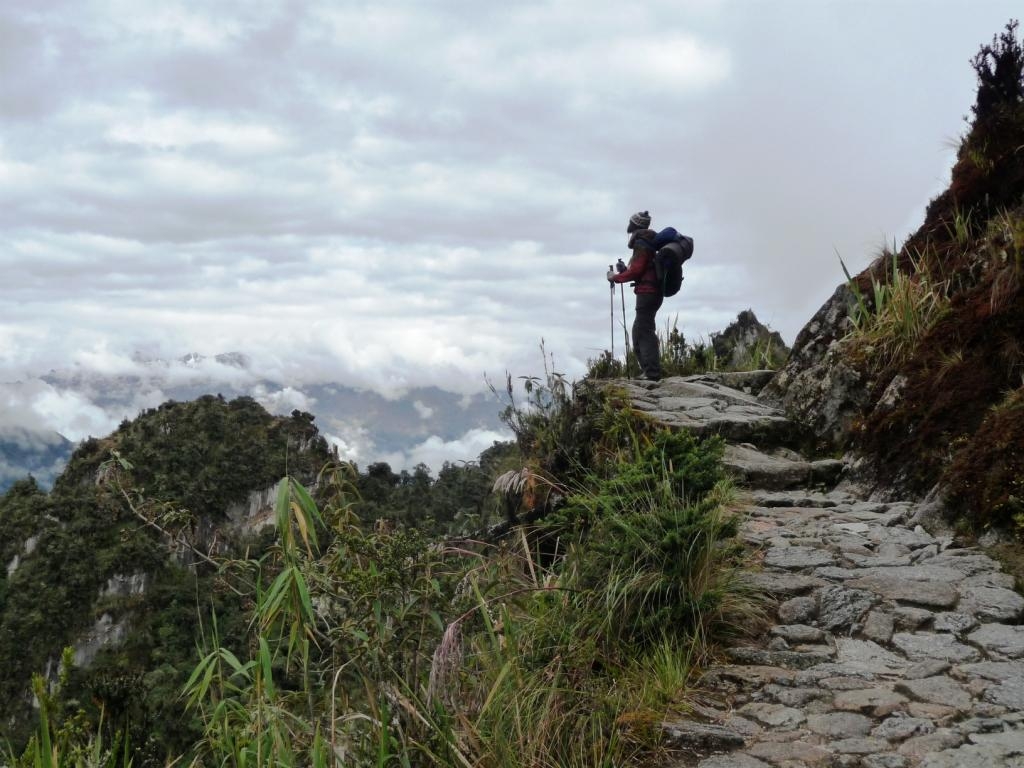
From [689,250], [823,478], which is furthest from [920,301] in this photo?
[689,250]

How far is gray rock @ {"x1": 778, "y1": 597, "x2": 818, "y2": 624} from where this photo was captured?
14.2 feet

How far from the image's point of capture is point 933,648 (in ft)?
12.9

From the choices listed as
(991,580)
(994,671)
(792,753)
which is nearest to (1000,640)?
(994,671)

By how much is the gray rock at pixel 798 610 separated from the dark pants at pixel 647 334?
20.4 feet

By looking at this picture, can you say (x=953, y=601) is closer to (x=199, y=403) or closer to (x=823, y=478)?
(x=823, y=478)

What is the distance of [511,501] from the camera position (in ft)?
26.8

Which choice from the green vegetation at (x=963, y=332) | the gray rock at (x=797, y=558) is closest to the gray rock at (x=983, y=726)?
the gray rock at (x=797, y=558)

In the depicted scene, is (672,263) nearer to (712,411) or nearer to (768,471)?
(712,411)

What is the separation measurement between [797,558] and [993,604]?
42.4 inches

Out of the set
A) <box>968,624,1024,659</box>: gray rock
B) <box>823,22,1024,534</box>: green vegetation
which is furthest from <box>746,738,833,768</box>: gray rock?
<box>823,22,1024,534</box>: green vegetation

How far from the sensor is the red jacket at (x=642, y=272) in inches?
404

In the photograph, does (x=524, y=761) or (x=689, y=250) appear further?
(x=689, y=250)

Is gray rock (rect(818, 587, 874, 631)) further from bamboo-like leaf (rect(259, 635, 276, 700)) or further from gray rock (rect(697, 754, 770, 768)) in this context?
bamboo-like leaf (rect(259, 635, 276, 700))

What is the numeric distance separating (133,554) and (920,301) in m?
A: 60.1
